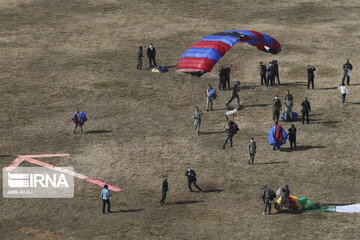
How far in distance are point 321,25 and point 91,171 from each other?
35.4 metres

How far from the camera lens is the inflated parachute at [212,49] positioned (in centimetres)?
5216

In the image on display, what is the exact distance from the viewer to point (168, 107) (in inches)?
2140

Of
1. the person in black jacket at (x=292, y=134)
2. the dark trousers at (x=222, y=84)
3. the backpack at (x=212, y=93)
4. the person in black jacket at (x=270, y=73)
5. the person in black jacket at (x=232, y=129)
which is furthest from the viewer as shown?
the dark trousers at (x=222, y=84)

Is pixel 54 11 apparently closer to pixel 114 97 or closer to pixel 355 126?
pixel 114 97

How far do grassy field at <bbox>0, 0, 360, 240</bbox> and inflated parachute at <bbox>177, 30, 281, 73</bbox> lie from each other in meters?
3.00

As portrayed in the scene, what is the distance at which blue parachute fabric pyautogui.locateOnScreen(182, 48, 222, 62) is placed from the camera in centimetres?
5253

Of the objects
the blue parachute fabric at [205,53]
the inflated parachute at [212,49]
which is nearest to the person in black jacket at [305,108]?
the inflated parachute at [212,49]

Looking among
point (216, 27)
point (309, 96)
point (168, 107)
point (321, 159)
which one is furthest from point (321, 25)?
point (321, 159)

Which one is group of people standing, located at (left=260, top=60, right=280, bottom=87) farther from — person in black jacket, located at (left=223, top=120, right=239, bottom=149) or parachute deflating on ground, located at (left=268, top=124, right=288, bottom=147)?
person in black jacket, located at (left=223, top=120, right=239, bottom=149)

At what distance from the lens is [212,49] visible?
5334 cm

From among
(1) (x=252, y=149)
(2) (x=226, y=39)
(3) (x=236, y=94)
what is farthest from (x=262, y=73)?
(1) (x=252, y=149)

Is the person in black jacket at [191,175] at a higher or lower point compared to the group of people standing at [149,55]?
lower

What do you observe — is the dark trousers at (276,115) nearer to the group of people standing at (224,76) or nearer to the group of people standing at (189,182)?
the group of people standing at (224,76)

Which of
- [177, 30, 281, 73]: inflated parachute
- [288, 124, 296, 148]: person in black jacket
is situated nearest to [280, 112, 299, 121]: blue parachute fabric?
[288, 124, 296, 148]: person in black jacket
